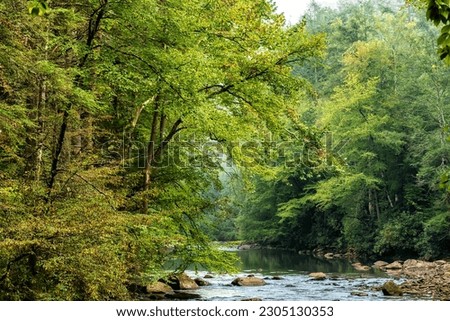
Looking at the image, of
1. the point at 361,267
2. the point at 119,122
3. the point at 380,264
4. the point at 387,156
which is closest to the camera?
the point at 119,122

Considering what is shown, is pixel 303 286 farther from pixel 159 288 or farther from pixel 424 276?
pixel 159 288

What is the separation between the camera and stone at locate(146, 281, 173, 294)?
659 inches

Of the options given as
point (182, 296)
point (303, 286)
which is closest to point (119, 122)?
point (182, 296)

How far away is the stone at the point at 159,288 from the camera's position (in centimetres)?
1674

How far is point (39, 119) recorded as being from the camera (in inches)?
334

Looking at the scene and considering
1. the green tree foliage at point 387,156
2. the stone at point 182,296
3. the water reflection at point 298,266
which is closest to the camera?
the stone at point 182,296

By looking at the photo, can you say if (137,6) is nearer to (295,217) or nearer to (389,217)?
(389,217)

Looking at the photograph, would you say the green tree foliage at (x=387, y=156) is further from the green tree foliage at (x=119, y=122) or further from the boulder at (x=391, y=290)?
the green tree foliage at (x=119, y=122)

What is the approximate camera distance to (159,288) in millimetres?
17438

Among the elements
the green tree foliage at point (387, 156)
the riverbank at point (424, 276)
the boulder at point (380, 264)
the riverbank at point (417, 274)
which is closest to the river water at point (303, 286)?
the riverbank at point (417, 274)

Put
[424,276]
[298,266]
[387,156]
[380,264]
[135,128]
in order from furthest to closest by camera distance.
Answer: [387,156]
[298,266]
[380,264]
[424,276]
[135,128]

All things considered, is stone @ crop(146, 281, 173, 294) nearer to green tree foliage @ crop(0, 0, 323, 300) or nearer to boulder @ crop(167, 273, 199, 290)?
boulder @ crop(167, 273, 199, 290)

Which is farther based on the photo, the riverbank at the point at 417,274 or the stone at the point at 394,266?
the stone at the point at 394,266

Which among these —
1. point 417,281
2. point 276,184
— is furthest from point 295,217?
point 417,281
